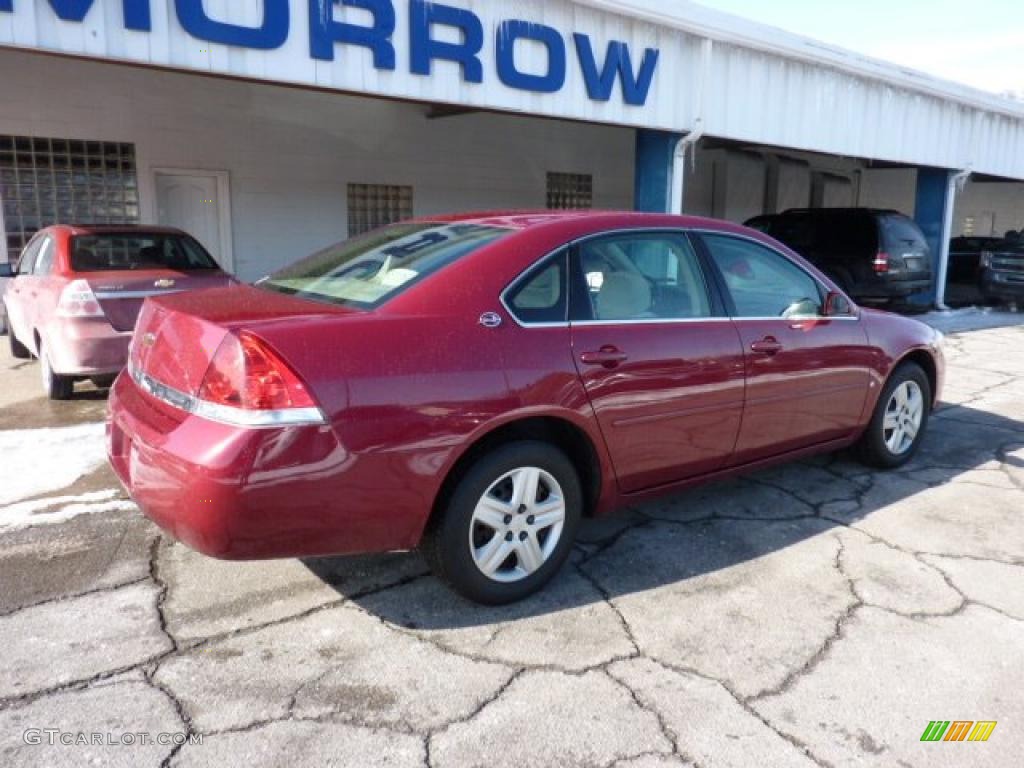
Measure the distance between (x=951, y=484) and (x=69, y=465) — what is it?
5.26 m

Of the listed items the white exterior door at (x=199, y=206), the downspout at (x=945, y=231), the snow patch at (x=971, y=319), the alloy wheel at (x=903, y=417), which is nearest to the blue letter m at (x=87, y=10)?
the white exterior door at (x=199, y=206)

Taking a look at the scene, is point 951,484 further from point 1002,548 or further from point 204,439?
point 204,439

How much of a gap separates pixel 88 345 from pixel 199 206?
5.97m

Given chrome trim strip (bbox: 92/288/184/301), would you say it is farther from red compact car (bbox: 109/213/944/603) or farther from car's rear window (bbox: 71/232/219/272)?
red compact car (bbox: 109/213/944/603)

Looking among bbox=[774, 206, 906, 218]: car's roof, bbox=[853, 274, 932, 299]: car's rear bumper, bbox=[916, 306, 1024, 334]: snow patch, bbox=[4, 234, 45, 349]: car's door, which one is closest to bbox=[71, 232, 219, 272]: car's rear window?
bbox=[4, 234, 45, 349]: car's door

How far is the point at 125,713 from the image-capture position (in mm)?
2438

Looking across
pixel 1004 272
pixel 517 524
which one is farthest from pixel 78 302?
pixel 1004 272

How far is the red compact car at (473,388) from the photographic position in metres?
2.56

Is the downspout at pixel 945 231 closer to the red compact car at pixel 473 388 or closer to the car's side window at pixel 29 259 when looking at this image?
the red compact car at pixel 473 388

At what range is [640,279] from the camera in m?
3.53

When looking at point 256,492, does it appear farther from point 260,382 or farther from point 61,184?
point 61,184

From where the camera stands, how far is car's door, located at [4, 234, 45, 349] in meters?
6.74

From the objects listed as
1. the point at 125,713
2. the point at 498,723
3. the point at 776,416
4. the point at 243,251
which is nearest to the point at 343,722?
the point at 498,723

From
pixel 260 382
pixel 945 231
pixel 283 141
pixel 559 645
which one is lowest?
pixel 559 645
